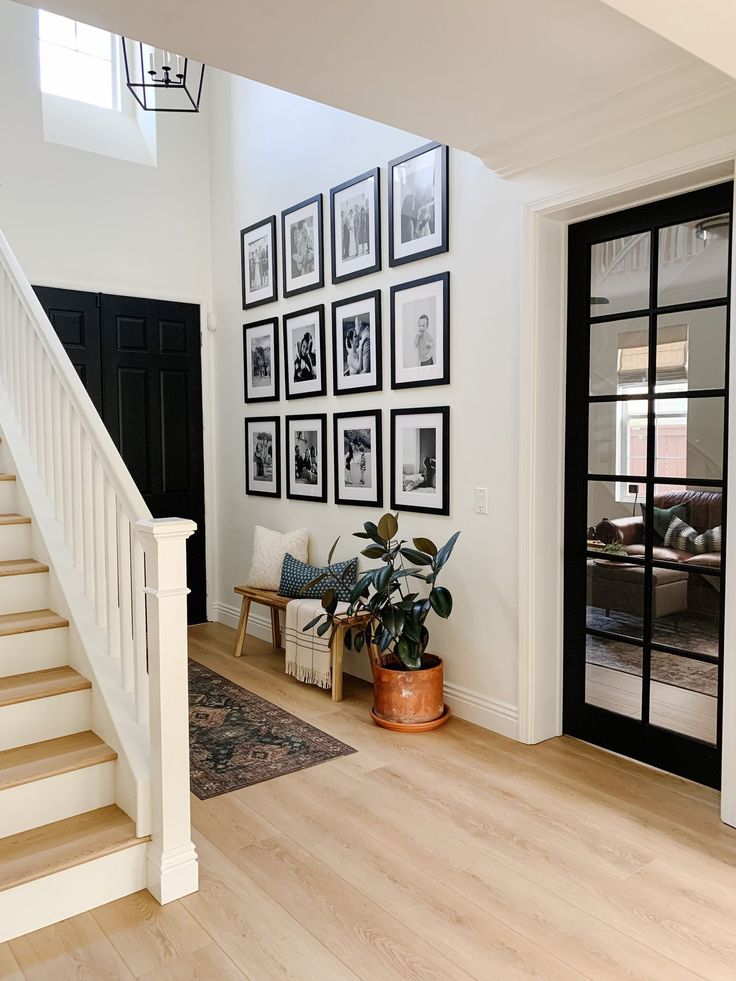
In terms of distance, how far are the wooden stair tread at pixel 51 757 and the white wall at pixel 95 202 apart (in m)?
3.24

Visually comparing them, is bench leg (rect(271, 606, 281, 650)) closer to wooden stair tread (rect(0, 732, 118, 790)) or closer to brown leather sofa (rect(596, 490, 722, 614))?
wooden stair tread (rect(0, 732, 118, 790))

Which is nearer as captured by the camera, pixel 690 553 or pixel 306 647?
pixel 690 553

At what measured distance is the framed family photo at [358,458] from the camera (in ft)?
13.7

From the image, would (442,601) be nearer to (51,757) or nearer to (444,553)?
(444,553)

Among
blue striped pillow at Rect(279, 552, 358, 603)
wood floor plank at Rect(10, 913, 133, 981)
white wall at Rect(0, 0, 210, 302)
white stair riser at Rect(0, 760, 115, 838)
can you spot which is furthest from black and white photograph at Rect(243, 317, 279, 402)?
wood floor plank at Rect(10, 913, 133, 981)

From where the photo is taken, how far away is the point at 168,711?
2.28 meters

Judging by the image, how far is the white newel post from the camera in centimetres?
225

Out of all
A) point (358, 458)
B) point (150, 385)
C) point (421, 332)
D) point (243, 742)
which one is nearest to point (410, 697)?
point (243, 742)

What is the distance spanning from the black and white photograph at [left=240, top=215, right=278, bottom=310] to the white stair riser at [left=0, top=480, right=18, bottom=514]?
7.18 ft

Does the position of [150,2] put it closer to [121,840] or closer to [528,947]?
[121,840]

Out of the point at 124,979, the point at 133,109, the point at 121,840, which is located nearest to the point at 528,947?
the point at 124,979

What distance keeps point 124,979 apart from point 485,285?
2.88 m

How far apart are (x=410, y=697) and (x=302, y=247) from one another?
107 inches

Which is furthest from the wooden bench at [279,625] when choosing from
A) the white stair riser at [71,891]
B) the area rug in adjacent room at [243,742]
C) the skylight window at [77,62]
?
the skylight window at [77,62]
